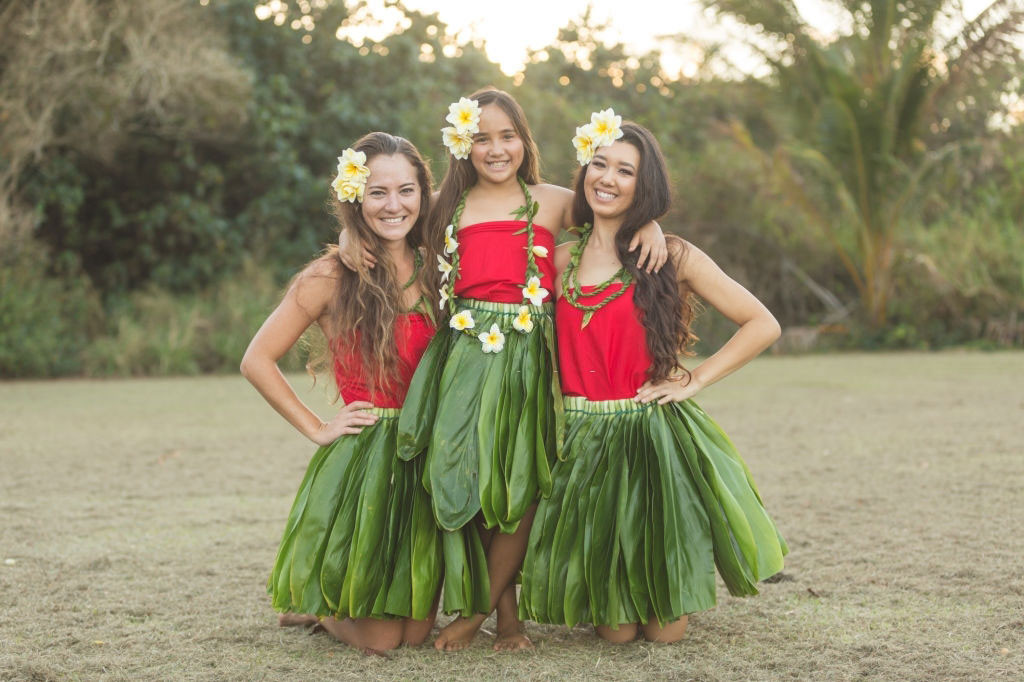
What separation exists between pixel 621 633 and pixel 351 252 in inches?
49.5

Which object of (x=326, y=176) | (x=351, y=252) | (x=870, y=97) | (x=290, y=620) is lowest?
(x=290, y=620)

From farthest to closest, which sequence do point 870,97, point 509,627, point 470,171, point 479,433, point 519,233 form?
point 870,97 < point 470,171 < point 519,233 < point 509,627 < point 479,433

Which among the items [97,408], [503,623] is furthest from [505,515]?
[97,408]

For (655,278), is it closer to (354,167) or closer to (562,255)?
(562,255)

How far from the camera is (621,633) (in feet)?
9.07

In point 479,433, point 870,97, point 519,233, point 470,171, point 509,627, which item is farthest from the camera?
point 870,97

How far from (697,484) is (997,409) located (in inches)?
195

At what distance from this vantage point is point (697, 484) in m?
2.74

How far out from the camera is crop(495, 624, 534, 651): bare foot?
2732 millimetres

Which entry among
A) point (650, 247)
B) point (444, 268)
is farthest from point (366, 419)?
point (650, 247)

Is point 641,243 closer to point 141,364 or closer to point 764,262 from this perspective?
point 141,364

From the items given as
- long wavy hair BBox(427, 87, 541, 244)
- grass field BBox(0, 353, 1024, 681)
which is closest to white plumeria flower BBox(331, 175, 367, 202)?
long wavy hair BBox(427, 87, 541, 244)

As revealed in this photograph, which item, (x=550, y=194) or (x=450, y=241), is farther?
(x=550, y=194)

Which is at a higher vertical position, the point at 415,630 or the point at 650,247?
the point at 650,247
